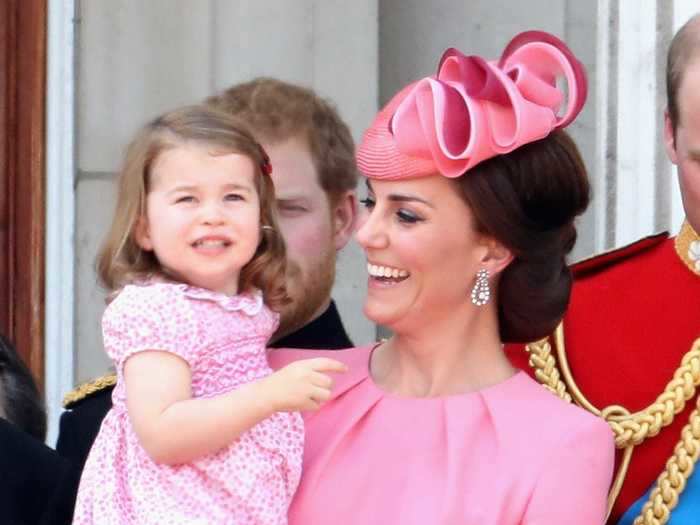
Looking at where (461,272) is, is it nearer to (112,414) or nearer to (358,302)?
(112,414)

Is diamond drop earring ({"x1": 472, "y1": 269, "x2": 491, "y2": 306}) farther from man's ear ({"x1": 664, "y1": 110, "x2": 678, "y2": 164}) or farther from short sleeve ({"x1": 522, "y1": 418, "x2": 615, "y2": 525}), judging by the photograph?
man's ear ({"x1": 664, "y1": 110, "x2": 678, "y2": 164})

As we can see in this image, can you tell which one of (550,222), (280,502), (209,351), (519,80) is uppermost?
(519,80)

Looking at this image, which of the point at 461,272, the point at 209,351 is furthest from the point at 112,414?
the point at 461,272

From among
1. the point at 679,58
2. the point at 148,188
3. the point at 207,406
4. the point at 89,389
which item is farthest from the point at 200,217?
the point at 679,58

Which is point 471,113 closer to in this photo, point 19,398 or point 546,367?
point 546,367

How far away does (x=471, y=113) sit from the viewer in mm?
2434

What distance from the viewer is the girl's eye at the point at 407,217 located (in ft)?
8.09

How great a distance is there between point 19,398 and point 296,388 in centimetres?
79

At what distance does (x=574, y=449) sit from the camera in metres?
2.37

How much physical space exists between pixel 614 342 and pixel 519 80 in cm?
42

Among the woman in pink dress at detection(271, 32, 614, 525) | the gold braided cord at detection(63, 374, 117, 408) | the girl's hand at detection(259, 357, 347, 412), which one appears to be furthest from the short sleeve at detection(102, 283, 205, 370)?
the gold braided cord at detection(63, 374, 117, 408)

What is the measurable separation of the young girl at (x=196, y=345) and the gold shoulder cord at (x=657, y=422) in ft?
1.26

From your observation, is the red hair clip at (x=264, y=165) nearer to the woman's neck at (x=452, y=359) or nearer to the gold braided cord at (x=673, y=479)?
the woman's neck at (x=452, y=359)

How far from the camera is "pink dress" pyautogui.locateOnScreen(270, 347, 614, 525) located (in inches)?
92.6
